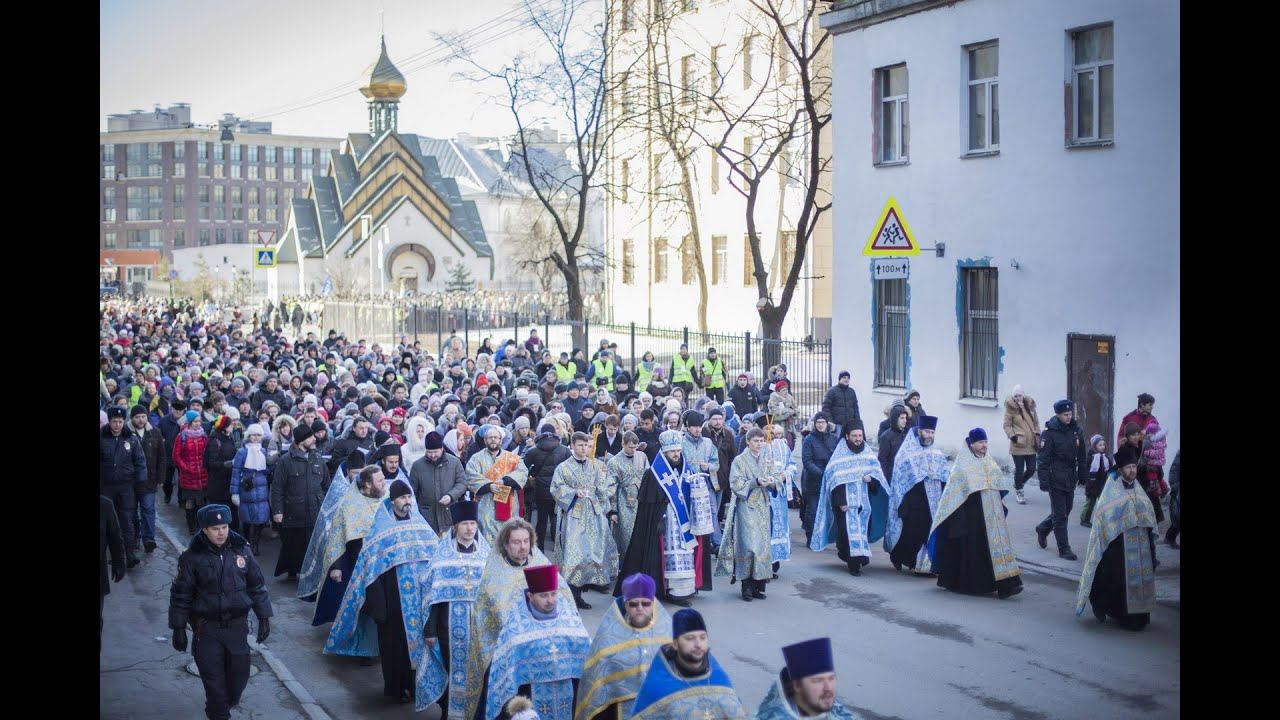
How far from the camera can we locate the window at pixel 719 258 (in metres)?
44.6

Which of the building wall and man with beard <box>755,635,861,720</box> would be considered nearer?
man with beard <box>755,635,861,720</box>

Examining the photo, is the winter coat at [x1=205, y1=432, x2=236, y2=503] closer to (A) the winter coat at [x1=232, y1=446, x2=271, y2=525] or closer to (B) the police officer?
(A) the winter coat at [x1=232, y1=446, x2=271, y2=525]

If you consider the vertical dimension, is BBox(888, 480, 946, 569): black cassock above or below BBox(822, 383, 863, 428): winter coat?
below

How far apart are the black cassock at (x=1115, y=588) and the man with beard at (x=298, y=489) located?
7.34m

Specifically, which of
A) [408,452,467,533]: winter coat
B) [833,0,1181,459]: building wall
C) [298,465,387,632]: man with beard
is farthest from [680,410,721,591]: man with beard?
[833,0,1181,459]: building wall

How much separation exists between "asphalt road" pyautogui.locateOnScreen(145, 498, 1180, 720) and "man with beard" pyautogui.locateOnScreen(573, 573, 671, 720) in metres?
2.58

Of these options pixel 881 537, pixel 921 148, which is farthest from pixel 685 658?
pixel 921 148

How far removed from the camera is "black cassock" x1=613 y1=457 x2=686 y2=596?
503 inches

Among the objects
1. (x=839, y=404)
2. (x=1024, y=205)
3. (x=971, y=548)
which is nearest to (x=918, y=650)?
(x=971, y=548)

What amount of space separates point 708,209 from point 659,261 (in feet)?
11.4

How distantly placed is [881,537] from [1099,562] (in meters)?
3.36

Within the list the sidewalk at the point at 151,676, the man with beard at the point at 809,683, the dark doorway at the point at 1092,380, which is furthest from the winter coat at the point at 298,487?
the dark doorway at the point at 1092,380

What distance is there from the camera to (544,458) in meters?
14.4
